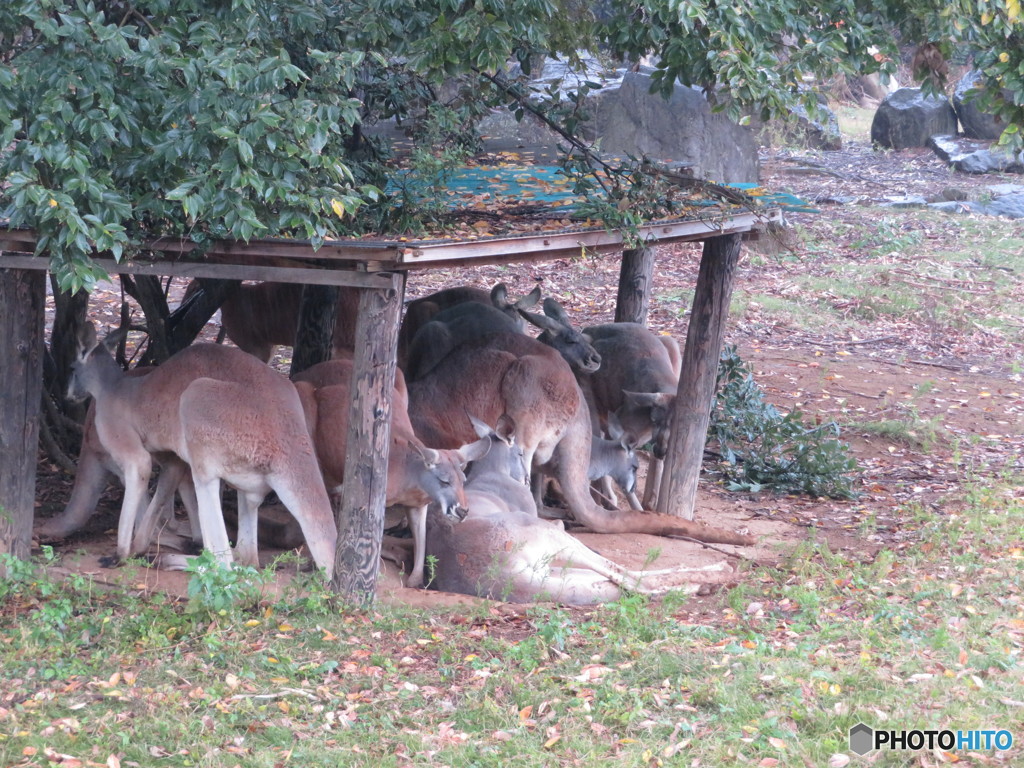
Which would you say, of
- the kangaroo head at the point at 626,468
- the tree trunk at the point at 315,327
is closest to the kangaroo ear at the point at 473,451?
the kangaroo head at the point at 626,468

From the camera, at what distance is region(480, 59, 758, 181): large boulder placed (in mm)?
15320

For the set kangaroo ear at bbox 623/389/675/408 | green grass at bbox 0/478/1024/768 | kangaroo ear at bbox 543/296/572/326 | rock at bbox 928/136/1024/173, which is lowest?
green grass at bbox 0/478/1024/768

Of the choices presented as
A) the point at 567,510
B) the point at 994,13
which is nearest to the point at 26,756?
the point at 567,510

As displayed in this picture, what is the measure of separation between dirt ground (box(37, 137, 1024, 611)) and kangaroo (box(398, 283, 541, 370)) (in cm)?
186

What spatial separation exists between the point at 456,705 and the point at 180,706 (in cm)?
126

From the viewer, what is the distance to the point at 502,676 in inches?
216

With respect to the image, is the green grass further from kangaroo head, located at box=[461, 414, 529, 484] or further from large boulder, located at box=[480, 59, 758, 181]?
large boulder, located at box=[480, 59, 758, 181]

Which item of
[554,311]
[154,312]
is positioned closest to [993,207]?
[554,311]

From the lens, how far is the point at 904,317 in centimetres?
1530

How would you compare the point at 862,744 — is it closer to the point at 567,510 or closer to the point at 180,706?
the point at 180,706

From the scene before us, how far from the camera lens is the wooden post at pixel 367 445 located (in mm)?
6070

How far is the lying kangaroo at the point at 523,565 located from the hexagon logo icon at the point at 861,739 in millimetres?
2276

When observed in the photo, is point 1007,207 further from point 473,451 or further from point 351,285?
point 351,285

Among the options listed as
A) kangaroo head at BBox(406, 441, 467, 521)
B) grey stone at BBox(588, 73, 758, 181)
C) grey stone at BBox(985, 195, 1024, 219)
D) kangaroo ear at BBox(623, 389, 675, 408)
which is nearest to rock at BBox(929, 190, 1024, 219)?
grey stone at BBox(985, 195, 1024, 219)
